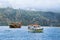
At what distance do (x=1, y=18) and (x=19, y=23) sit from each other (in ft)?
6.25

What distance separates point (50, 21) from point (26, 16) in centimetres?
239

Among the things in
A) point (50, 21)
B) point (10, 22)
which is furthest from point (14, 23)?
point (50, 21)

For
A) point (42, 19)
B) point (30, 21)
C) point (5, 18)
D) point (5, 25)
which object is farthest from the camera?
point (5, 25)

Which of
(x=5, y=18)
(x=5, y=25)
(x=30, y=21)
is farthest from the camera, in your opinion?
(x=5, y=25)

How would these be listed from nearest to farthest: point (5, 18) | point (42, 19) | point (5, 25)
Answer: point (42, 19), point (5, 18), point (5, 25)

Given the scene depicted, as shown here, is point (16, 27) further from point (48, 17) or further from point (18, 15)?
point (48, 17)

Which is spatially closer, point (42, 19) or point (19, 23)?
point (42, 19)

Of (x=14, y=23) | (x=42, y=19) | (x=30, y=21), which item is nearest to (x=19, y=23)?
(x=14, y=23)

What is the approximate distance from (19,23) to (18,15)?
3.92 feet

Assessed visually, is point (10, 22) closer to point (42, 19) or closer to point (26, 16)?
point (26, 16)

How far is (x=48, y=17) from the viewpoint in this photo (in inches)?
883

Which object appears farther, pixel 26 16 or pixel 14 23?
pixel 14 23

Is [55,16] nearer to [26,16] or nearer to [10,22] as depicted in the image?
[26,16]

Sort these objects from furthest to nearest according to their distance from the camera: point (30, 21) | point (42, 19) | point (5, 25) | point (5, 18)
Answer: point (5, 25) < point (5, 18) < point (30, 21) < point (42, 19)
